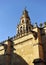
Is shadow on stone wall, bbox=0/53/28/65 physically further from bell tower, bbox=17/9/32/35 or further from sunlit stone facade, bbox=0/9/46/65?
bell tower, bbox=17/9/32/35

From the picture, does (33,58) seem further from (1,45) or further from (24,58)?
(1,45)

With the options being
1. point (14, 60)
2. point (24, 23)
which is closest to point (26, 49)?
point (14, 60)

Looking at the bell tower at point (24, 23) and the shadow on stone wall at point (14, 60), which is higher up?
the bell tower at point (24, 23)

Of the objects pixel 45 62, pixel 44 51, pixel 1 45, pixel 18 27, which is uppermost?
pixel 18 27

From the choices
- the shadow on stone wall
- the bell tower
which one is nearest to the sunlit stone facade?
the shadow on stone wall

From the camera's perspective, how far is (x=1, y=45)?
23.1 meters

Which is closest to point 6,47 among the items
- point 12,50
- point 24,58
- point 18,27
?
point 12,50

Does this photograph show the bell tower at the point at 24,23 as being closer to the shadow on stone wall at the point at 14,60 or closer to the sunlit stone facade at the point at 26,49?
the sunlit stone facade at the point at 26,49

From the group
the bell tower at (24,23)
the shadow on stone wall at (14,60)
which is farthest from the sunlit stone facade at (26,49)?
the bell tower at (24,23)

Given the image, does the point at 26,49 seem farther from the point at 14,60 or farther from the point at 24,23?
the point at 24,23

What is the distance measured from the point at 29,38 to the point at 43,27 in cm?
201

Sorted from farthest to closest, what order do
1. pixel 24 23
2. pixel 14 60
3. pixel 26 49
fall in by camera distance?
1. pixel 24 23
2. pixel 14 60
3. pixel 26 49

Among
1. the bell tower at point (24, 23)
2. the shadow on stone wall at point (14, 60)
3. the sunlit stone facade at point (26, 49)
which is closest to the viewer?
the sunlit stone facade at point (26, 49)

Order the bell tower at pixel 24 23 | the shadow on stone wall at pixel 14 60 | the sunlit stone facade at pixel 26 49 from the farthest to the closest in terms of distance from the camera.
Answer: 1. the bell tower at pixel 24 23
2. the shadow on stone wall at pixel 14 60
3. the sunlit stone facade at pixel 26 49
